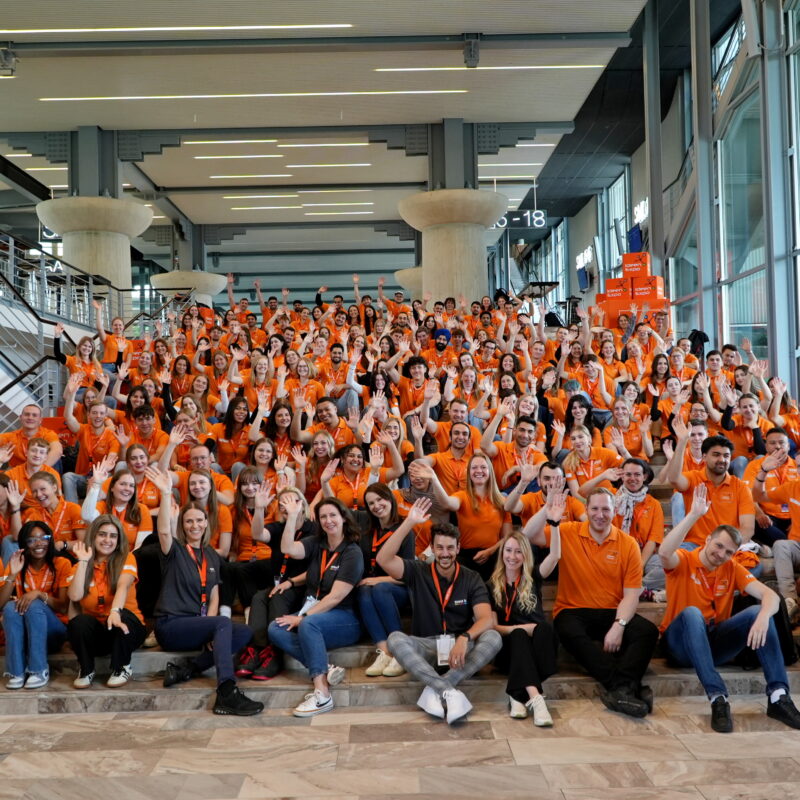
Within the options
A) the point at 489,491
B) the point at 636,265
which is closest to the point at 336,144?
the point at 636,265

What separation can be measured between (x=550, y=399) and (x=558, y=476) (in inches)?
128

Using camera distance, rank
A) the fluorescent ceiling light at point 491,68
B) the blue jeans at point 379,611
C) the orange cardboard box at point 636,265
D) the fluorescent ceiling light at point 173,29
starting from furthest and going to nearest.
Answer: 1. the fluorescent ceiling light at point 491,68
2. the orange cardboard box at point 636,265
3. the fluorescent ceiling light at point 173,29
4. the blue jeans at point 379,611

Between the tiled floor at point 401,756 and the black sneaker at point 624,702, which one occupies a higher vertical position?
the black sneaker at point 624,702

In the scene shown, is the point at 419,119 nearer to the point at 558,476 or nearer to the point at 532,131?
the point at 532,131

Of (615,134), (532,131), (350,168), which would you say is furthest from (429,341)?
(615,134)

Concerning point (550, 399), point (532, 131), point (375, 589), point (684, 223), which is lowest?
point (375, 589)

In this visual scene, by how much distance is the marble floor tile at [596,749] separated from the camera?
4.19m

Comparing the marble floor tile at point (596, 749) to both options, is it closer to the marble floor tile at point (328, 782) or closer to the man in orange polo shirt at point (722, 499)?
the marble floor tile at point (328, 782)

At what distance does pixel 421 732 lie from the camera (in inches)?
181

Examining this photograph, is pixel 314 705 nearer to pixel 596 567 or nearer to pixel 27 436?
pixel 596 567

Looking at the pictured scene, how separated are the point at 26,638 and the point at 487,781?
2891 millimetres

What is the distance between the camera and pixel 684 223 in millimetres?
16359

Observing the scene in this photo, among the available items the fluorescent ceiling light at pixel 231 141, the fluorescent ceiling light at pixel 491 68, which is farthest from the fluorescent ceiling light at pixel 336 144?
the fluorescent ceiling light at pixel 491 68

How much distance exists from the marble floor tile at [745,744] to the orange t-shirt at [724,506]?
1.55 metres
